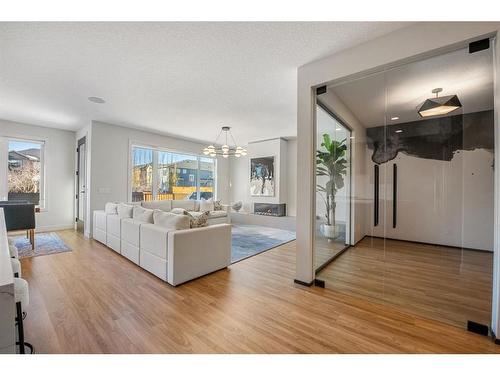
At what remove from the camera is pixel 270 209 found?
23.1 feet

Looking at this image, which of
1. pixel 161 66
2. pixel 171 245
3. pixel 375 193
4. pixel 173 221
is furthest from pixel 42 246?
pixel 375 193

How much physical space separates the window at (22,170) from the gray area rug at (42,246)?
945 mm

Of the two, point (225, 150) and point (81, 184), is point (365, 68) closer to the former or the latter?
point (225, 150)

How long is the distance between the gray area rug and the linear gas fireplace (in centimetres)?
492

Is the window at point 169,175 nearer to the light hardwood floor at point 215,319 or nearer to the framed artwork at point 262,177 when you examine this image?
the framed artwork at point 262,177

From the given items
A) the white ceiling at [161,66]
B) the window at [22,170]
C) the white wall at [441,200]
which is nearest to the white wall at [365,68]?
the white ceiling at [161,66]

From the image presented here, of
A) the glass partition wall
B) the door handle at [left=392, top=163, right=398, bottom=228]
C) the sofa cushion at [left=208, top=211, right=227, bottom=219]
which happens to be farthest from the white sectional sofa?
the door handle at [left=392, top=163, right=398, bottom=228]

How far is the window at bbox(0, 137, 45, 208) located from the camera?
5023mm

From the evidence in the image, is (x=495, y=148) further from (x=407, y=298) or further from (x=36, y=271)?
(x=36, y=271)

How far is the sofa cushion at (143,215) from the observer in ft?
10.8

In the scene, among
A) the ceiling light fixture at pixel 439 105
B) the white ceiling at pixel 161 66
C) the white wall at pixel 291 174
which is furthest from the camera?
the white wall at pixel 291 174

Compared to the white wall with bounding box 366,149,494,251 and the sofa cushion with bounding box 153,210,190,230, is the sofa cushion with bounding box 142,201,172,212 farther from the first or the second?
the white wall with bounding box 366,149,494,251
